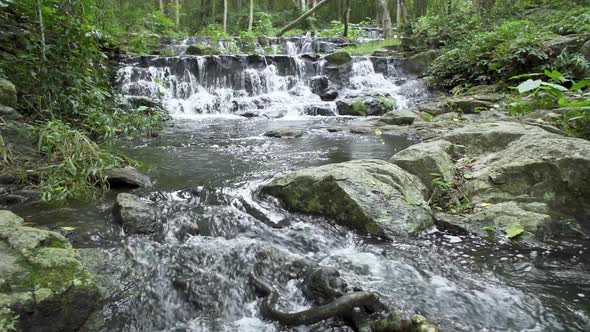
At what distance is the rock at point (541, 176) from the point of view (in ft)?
12.0

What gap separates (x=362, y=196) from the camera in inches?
142

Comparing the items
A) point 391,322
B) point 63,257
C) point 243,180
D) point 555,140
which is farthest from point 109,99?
point 555,140

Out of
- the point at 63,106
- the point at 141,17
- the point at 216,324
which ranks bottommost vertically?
the point at 216,324

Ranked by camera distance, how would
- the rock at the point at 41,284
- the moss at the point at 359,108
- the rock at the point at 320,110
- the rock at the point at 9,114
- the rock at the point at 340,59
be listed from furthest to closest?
the rock at the point at 340,59
the rock at the point at 320,110
the moss at the point at 359,108
the rock at the point at 9,114
the rock at the point at 41,284

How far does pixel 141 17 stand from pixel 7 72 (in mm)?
15746

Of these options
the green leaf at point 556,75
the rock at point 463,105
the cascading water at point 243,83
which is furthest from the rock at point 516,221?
the cascading water at point 243,83

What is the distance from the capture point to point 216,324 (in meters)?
2.43

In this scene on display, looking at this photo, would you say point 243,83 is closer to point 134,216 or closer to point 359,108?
point 359,108

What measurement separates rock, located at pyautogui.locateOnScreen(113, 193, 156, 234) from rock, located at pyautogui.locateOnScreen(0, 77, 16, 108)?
1.78 metres

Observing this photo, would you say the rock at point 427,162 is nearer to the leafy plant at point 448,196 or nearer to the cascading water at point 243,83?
the leafy plant at point 448,196

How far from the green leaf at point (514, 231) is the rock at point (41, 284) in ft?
10.4

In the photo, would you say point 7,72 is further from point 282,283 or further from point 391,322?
point 391,322

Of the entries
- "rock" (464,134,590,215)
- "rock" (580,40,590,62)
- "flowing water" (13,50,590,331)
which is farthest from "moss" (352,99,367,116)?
"rock" (464,134,590,215)

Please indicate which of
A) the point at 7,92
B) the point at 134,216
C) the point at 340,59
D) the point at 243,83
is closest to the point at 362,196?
the point at 134,216
